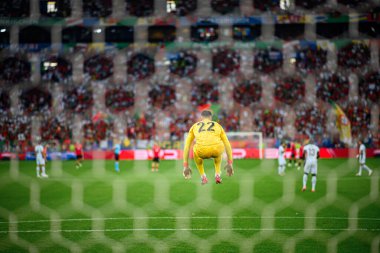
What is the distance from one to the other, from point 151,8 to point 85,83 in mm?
7306

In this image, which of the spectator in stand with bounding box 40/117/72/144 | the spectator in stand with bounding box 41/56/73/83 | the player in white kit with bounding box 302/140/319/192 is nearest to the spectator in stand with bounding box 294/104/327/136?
the spectator in stand with bounding box 40/117/72/144

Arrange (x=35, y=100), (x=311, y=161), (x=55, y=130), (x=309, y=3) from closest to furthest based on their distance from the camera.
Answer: (x=311, y=161) < (x=55, y=130) < (x=35, y=100) < (x=309, y=3)

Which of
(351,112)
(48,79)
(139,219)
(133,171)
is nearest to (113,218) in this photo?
(139,219)

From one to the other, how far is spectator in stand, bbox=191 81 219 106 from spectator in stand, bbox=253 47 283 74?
3.91 meters

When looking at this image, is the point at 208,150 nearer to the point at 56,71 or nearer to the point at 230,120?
the point at 230,120

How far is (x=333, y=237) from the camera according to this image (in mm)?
8430

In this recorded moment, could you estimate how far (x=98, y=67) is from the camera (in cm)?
3359

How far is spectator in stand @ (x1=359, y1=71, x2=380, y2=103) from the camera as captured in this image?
96.5 feet

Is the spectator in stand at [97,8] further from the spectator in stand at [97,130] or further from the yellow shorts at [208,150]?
the yellow shorts at [208,150]

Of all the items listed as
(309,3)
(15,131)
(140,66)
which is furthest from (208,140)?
(309,3)

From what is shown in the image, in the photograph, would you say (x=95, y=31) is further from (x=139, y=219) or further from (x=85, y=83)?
(x=139, y=219)

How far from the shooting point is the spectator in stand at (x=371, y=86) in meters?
29.4

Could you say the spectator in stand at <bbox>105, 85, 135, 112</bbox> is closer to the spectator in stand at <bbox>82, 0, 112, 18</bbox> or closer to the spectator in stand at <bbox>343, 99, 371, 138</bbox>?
the spectator in stand at <bbox>82, 0, 112, 18</bbox>

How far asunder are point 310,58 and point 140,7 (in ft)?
42.1
